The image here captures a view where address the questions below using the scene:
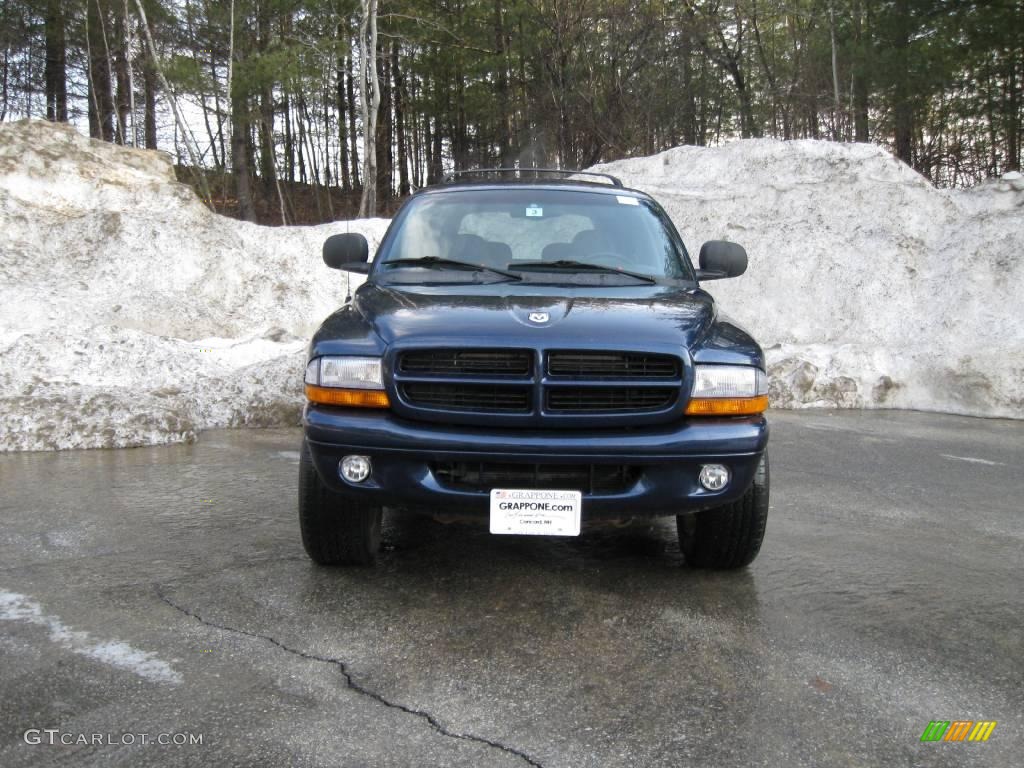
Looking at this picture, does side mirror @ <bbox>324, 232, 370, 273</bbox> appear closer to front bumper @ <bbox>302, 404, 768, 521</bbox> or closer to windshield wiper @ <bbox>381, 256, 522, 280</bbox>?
windshield wiper @ <bbox>381, 256, 522, 280</bbox>

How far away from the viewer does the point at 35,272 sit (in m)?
11.1

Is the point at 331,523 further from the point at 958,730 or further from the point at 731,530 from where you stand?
the point at 958,730

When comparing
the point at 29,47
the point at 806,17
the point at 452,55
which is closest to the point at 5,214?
the point at 452,55

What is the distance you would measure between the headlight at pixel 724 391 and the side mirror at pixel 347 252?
2.10 m

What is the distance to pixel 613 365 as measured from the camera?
3.45 meters

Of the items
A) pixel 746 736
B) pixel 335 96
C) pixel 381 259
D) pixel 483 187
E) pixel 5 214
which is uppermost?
pixel 335 96

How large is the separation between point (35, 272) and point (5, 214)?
131 centimetres

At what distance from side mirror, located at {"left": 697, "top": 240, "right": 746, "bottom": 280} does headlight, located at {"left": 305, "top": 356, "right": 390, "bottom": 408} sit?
2189 mm

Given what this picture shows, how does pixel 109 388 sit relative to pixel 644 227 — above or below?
below

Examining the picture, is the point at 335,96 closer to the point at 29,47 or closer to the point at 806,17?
the point at 29,47

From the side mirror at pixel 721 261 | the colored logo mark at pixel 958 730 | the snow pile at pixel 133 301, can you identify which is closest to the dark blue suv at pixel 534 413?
the colored logo mark at pixel 958 730

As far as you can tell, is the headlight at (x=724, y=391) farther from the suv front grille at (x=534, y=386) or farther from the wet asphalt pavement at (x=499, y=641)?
the wet asphalt pavement at (x=499, y=641)

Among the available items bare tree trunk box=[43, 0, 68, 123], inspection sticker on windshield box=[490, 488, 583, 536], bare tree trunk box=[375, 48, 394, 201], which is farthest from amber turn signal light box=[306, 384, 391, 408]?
bare tree trunk box=[43, 0, 68, 123]

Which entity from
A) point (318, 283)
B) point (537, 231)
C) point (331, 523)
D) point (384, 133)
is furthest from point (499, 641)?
point (384, 133)
